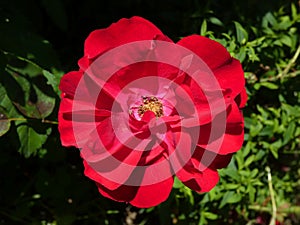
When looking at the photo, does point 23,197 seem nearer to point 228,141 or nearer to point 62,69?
point 62,69

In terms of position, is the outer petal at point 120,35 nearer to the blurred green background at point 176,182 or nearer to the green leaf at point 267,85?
the blurred green background at point 176,182

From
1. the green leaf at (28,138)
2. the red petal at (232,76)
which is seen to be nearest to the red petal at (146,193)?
the red petal at (232,76)

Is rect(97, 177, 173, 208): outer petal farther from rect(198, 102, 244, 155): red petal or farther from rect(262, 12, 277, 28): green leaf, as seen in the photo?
rect(262, 12, 277, 28): green leaf

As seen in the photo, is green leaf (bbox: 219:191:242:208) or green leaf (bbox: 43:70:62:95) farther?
green leaf (bbox: 219:191:242:208)

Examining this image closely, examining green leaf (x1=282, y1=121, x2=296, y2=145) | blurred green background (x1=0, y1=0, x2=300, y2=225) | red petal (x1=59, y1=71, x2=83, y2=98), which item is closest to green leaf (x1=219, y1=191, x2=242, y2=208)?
blurred green background (x1=0, y1=0, x2=300, y2=225)

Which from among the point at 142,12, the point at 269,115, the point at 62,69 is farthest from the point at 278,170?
the point at 62,69

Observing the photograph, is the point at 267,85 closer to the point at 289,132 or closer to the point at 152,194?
the point at 289,132
